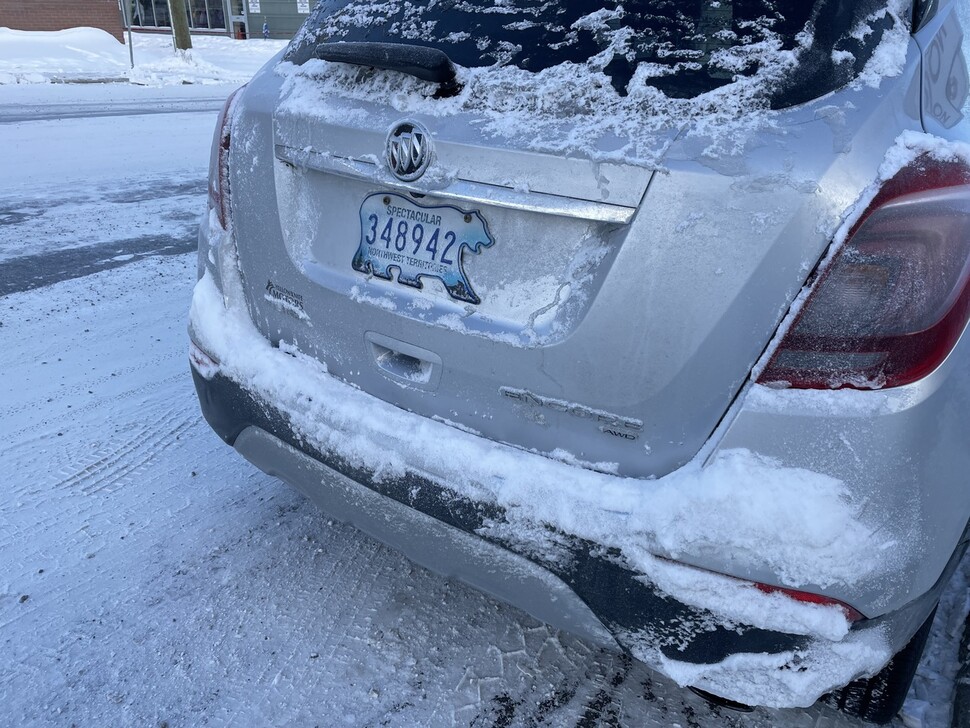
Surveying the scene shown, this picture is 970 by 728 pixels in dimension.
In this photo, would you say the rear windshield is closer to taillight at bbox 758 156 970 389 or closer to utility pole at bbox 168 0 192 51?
taillight at bbox 758 156 970 389

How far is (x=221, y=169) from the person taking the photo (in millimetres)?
2129

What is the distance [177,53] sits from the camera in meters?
20.1

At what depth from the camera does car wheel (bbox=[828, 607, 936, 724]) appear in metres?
1.72

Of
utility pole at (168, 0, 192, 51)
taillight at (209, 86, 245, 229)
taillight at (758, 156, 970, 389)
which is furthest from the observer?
utility pole at (168, 0, 192, 51)

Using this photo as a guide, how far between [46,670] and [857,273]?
2043mm

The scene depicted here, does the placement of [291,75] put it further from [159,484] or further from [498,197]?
[159,484]

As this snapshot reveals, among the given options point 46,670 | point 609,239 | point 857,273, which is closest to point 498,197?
point 609,239

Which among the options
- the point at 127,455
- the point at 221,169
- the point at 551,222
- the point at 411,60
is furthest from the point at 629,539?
the point at 127,455

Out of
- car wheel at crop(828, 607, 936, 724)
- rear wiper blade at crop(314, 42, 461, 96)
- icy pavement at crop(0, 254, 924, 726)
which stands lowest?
icy pavement at crop(0, 254, 924, 726)

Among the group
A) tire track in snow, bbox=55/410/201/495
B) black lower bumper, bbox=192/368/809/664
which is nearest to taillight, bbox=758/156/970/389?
black lower bumper, bbox=192/368/809/664

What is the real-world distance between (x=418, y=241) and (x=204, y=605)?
4.02 ft

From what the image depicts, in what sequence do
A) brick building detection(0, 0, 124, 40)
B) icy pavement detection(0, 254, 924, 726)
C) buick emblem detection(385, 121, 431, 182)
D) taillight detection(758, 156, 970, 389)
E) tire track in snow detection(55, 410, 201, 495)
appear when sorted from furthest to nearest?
brick building detection(0, 0, 124, 40)
tire track in snow detection(55, 410, 201, 495)
icy pavement detection(0, 254, 924, 726)
buick emblem detection(385, 121, 431, 182)
taillight detection(758, 156, 970, 389)

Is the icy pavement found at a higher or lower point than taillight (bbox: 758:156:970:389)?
lower

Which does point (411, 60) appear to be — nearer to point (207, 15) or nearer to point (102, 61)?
point (102, 61)
